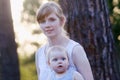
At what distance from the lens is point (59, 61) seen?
4301mm

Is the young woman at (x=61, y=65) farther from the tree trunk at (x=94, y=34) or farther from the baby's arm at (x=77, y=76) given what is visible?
the tree trunk at (x=94, y=34)

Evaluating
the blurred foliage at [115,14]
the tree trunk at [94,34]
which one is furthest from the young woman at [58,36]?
the blurred foliage at [115,14]

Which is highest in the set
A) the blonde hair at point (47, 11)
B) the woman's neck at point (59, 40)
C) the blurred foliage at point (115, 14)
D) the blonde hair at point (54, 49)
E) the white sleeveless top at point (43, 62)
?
the blonde hair at point (47, 11)

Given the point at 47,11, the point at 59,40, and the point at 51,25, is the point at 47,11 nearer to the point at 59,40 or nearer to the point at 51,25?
the point at 51,25

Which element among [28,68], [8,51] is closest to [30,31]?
[28,68]

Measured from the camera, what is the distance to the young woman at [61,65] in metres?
4.30

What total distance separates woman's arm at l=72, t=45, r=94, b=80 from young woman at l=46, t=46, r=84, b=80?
0.07 m

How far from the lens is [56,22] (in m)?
4.39

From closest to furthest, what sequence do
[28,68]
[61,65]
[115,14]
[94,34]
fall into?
[61,65]
[94,34]
[115,14]
[28,68]

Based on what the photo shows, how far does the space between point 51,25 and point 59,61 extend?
306mm

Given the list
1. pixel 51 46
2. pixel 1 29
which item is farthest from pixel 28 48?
pixel 51 46

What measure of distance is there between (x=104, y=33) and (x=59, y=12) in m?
1.98

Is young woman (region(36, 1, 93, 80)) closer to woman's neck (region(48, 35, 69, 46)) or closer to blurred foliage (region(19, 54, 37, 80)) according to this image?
woman's neck (region(48, 35, 69, 46))

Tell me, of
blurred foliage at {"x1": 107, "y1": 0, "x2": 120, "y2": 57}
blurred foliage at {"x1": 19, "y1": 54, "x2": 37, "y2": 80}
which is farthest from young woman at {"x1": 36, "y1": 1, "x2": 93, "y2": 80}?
blurred foliage at {"x1": 19, "y1": 54, "x2": 37, "y2": 80}
